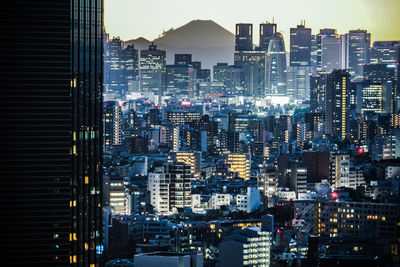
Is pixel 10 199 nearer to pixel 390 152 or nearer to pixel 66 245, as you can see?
pixel 66 245

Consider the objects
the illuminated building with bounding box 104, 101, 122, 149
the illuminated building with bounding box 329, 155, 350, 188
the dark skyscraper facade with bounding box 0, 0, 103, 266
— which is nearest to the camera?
the dark skyscraper facade with bounding box 0, 0, 103, 266

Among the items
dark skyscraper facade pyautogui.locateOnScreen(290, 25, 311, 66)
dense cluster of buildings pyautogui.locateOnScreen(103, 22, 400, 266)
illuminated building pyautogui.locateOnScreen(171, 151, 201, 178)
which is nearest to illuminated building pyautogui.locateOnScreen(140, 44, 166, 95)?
dense cluster of buildings pyautogui.locateOnScreen(103, 22, 400, 266)

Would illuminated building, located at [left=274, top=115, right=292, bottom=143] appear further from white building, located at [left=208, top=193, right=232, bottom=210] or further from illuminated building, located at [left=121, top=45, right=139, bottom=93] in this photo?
white building, located at [left=208, top=193, right=232, bottom=210]

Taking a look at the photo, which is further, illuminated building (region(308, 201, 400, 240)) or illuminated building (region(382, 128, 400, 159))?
illuminated building (region(382, 128, 400, 159))

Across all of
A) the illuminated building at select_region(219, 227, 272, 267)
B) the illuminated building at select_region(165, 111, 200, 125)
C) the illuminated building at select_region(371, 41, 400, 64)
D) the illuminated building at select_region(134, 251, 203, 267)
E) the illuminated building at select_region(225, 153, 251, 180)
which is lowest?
the illuminated building at select_region(219, 227, 272, 267)

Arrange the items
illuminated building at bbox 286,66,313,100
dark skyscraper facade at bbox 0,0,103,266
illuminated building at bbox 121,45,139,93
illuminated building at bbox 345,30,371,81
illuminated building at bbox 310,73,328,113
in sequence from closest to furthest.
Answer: dark skyscraper facade at bbox 0,0,103,266 < illuminated building at bbox 310,73,328,113 < illuminated building at bbox 345,30,371,81 < illuminated building at bbox 121,45,139,93 < illuminated building at bbox 286,66,313,100

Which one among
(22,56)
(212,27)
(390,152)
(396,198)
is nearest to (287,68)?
(212,27)

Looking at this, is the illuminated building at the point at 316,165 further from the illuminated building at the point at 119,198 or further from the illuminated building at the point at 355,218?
the illuminated building at the point at 355,218

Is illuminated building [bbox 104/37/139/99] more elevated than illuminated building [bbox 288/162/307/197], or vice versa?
illuminated building [bbox 104/37/139/99]
